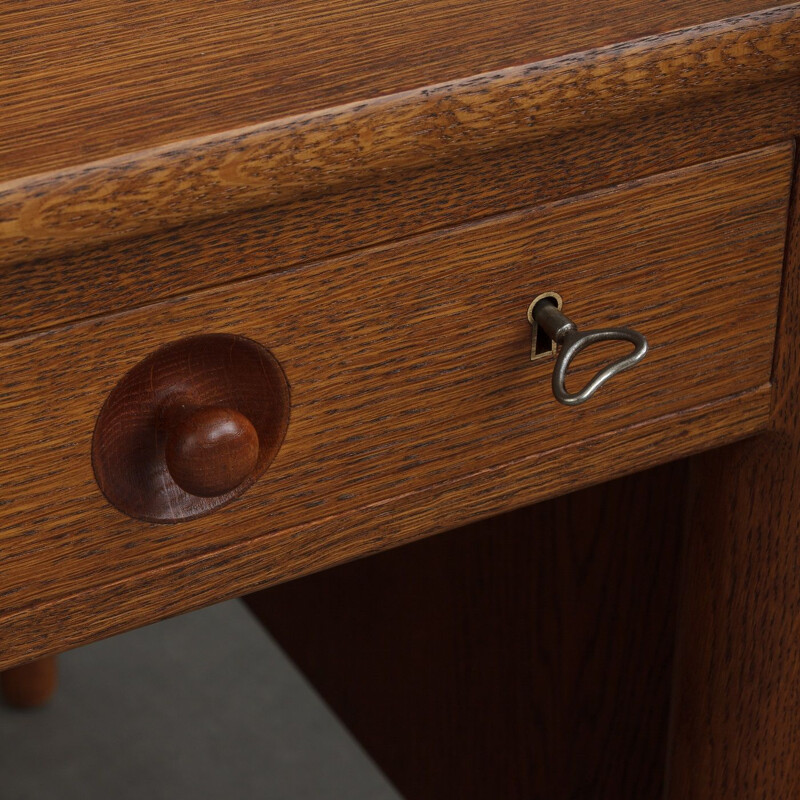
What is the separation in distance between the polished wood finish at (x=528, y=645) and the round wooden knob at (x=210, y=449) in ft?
0.95

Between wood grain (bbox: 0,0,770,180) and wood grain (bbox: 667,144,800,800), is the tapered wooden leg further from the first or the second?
wood grain (bbox: 0,0,770,180)

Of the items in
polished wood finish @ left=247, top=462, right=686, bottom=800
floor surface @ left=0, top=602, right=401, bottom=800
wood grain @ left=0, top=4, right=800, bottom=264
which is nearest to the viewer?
wood grain @ left=0, top=4, right=800, bottom=264

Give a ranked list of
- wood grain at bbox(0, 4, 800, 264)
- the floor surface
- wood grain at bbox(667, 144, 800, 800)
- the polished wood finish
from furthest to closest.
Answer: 1. the floor surface
2. the polished wood finish
3. wood grain at bbox(667, 144, 800, 800)
4. wood grain at bbox(0, 4, 800, 264)

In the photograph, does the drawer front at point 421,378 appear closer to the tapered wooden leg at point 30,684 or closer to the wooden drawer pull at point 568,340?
the wooden drawer pull at point 568,340

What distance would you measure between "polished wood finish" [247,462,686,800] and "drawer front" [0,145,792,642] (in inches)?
6.4

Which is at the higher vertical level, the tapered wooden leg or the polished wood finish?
the tapered wooden leg

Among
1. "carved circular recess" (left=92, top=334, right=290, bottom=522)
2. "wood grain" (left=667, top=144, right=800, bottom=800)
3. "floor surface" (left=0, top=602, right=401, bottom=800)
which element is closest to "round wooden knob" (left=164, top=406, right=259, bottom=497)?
"carved circular recess" (left=92, top=334, right=290, bottom=522)

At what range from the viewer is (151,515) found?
0.41 meters

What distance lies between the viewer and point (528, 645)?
73 cm

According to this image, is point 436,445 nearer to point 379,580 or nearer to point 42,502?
point 42,502

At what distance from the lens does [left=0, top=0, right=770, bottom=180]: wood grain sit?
36 centimetres

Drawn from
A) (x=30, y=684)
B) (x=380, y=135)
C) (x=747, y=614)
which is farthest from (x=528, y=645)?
(x=30, y=684)

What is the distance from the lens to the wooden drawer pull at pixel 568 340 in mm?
416

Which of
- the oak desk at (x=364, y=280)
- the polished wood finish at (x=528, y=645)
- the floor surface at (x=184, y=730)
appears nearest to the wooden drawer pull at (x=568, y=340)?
the oak desk at (x=364, y=280)
